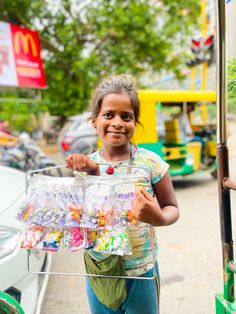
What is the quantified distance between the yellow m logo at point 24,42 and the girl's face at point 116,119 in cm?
656

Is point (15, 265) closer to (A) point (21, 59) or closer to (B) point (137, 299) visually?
(B) point (137, 299)

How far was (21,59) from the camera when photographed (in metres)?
7.31

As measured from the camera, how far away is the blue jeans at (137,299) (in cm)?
130

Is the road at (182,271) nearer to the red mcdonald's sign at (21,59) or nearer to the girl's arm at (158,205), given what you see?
the girl's arm at (158,205)

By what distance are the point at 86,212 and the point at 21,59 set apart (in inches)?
267

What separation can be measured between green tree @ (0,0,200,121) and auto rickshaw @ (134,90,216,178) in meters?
3.77

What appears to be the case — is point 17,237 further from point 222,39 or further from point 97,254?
point 222,39

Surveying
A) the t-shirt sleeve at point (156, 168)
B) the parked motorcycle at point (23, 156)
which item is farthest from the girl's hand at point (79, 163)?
the parked motorcycle at point (23, 156)

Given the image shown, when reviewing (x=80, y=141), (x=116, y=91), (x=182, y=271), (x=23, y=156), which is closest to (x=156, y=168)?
(x=116, y=91)

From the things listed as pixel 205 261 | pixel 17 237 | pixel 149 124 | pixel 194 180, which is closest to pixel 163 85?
pixel 194 180

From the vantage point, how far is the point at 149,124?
584cm

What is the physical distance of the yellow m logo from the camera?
7227 mm

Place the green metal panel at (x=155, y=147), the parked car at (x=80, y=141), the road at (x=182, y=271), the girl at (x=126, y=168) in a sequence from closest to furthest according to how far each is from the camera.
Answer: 1. the girl at (x=126, y=168)
2. the road at (x=182, y=271)
3. the green metal panel at (x=155, y=147)
4. the parked car at (x=80, y=141)

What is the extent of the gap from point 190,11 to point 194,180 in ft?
19.6
